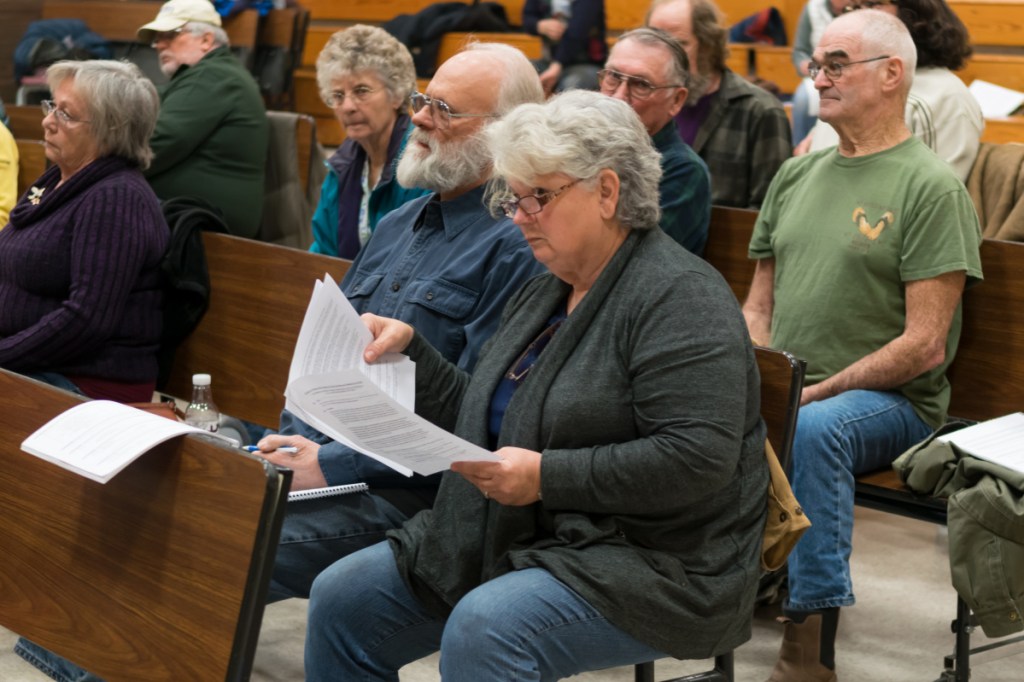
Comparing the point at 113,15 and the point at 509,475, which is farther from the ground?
the point at 509,475

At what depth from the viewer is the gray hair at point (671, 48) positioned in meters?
3.46

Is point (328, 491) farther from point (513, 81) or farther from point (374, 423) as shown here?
point (513, 81)

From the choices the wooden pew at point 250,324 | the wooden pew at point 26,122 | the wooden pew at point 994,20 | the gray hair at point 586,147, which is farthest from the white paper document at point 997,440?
the wooden pew at point 994,20

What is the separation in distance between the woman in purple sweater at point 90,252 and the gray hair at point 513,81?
41.0 inches

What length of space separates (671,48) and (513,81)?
966 millimetres

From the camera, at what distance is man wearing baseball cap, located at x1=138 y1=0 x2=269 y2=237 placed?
4.50 meters

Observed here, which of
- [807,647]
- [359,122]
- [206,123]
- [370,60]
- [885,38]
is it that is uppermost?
[885,38]

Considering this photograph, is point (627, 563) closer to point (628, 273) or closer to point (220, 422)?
point (628, 273)

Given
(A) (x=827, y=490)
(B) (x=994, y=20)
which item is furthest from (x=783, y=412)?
(B) (x=994, y=20)

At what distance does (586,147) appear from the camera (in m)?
2.04

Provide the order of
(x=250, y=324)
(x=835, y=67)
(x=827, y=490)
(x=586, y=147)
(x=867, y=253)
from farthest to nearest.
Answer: (x=250, y=324) < (x=835, y=67) < (x=867, y=253) < (x=827, y=490) < (x=586, y=147)

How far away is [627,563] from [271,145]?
3.25 m

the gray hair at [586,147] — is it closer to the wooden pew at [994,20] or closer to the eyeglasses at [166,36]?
the eyeglasses at [166,36]

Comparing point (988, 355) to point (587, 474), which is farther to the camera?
Answer: point (988, 355)
